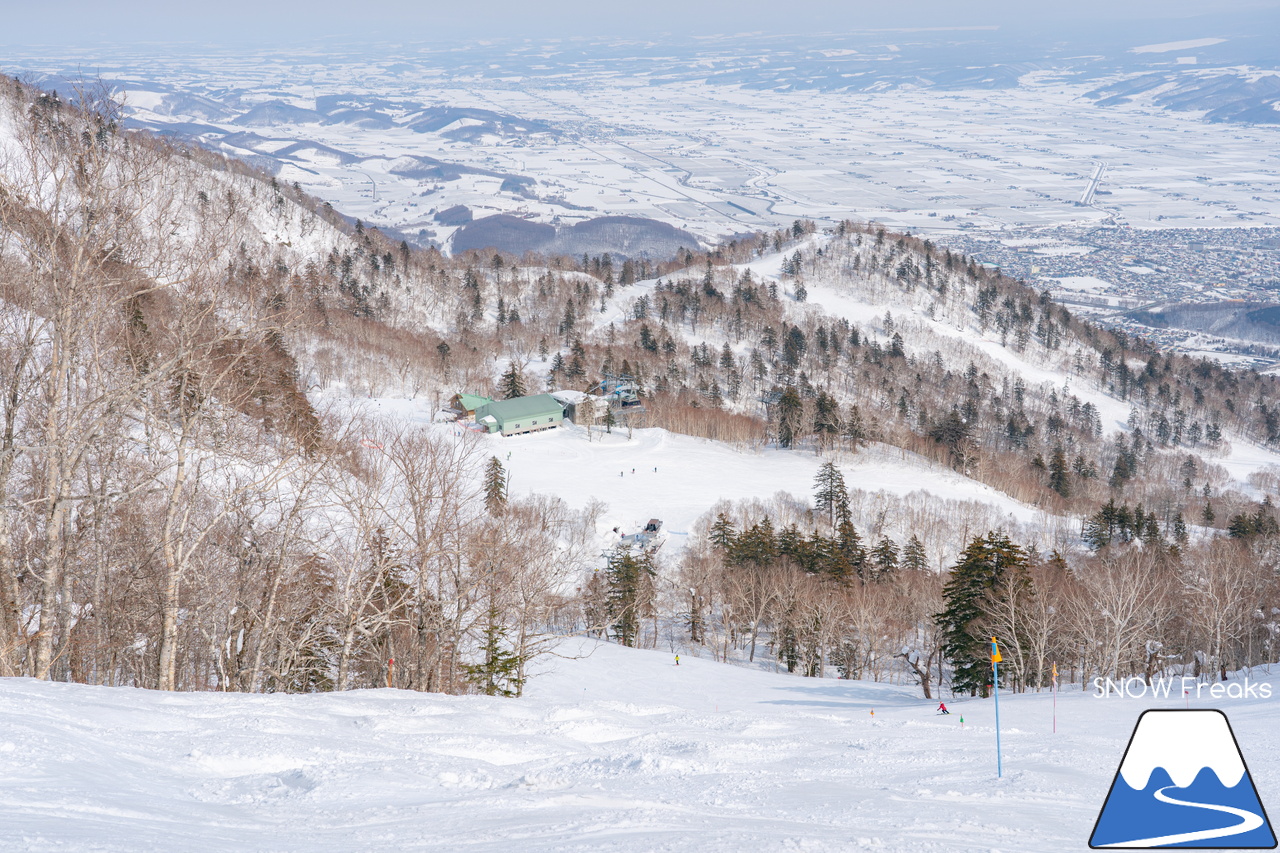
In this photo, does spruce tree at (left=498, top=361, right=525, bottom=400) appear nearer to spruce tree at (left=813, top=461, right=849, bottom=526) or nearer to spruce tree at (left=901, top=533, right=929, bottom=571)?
spruce tree at (left=813, top=461, right=849, bottom=526)

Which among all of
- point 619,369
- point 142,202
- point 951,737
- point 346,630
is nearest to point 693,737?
point 951,737

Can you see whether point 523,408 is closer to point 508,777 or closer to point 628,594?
point 628,594

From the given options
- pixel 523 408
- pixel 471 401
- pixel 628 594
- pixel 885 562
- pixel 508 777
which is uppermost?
pixel 471 401

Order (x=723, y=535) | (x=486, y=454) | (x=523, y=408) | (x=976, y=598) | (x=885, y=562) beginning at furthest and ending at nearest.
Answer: (x=523, y=408) < (x=486, y=454) < (x=723, y=535) < (x=885, y=562) < (x=976, y=598)

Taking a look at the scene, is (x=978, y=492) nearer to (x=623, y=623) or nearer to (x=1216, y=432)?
(x=623, y=623)

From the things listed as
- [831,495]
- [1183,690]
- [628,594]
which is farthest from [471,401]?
[1183,690]


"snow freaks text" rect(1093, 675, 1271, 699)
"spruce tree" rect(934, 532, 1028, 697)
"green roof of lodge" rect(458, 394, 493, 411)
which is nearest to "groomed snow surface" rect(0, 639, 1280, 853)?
"snow freaks text" rect(1093, 675, 1271, 699)
